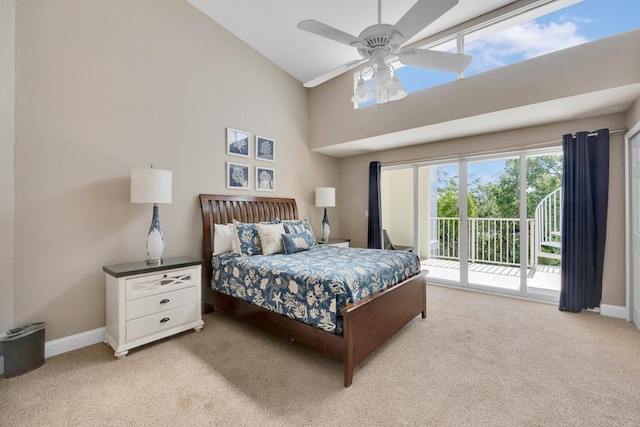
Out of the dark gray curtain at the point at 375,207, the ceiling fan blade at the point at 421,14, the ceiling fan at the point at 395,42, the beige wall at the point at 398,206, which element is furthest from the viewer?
the beige wall at the point at 398,206

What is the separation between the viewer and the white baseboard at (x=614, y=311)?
9.94ft

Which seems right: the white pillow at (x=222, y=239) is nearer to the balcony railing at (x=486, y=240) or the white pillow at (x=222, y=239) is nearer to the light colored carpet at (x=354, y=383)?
the light colored carpet at (x=354, y=383)

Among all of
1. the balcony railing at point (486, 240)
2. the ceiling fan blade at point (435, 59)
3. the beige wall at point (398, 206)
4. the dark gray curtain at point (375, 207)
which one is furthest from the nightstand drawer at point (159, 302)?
the balcony railing at point (486, 240)

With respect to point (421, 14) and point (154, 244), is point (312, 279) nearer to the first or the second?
point (154, 244)

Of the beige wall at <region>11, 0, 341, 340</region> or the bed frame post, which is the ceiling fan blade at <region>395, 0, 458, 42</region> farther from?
the beige wall at <region>11, 0, 341, 340</region>

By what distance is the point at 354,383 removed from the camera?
6.29ft

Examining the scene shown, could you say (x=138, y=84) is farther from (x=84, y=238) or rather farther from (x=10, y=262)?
(x=10, y=262)

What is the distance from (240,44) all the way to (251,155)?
1574mm

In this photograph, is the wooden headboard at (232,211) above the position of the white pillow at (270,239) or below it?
above

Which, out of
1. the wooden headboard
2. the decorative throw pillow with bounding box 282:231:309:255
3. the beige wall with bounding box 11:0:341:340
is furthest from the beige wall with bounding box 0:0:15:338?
the decorative throw pillow with bounding box 282:231:309:255

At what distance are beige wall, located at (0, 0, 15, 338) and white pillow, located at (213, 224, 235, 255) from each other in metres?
1.66

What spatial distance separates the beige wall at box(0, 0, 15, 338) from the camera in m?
2.10

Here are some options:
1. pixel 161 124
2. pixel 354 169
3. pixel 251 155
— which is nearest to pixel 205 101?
pixel 161 124

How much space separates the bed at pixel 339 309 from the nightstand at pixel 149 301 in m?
0.45
